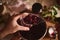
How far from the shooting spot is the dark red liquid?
4.02 feet

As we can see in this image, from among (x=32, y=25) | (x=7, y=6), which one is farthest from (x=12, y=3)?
(x=32, y=25)

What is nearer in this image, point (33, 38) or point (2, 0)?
point (33, 38)

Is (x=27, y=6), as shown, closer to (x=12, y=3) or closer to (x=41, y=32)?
(x=12, y=3)

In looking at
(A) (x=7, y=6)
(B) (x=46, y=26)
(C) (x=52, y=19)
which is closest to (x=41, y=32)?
(B) (x=46, y=26)

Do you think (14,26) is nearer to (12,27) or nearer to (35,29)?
(12,27)

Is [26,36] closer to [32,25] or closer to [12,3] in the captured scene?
A: [32,25]

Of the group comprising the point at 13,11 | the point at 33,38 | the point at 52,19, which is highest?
the point at 13,11

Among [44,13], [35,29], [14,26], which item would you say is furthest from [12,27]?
[44,13]

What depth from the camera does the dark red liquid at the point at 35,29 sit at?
1226mm

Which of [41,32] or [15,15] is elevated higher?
[15,15]

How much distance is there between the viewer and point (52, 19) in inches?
54.0

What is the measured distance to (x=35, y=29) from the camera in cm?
124

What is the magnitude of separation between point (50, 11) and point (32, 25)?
23 centimetres

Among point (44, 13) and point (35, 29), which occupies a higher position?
point (44, 13)
